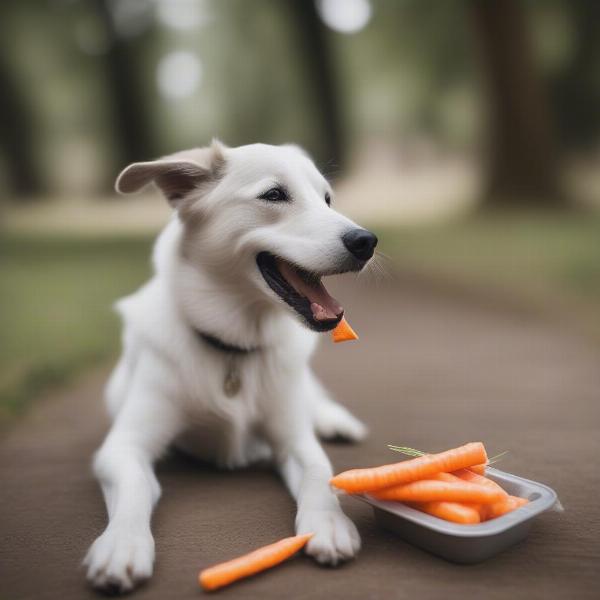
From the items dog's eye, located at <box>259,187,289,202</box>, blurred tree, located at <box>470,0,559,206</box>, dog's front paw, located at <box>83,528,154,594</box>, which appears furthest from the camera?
blurred tree, located at <box>470,0,559,206</box>

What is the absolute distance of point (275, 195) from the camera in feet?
8.61

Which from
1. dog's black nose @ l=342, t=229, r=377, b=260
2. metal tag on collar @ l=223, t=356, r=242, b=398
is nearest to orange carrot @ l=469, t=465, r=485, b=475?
dog's black nose @ l=342, t=229, r=377, b=260

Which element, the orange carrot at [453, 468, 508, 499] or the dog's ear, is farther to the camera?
the dog's ear

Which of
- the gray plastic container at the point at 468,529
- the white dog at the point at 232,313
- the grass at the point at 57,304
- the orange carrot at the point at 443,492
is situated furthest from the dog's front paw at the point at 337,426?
the grass at the point at 57,304

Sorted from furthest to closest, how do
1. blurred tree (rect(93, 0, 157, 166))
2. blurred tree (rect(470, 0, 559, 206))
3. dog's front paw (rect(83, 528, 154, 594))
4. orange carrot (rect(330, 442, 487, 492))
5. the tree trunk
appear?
blurred tree (rect(93, 0, 157, 166)), the tree trunk, blurred tree (rect(470, 0, 559, 206)), orange carrot (rect(330, 442, 487, 492)), dog's front paw (rect(83, 528, 154, 594))

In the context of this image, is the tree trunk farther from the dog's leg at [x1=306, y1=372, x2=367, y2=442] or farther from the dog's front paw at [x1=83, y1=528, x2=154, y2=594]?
the dog's front paw at [x1=83, y1=528, x2=154, y2=594]

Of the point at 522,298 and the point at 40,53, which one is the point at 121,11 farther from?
the point at 522,298

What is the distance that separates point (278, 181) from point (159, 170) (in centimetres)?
49

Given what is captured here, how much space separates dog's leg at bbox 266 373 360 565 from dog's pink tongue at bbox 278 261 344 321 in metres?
0.47

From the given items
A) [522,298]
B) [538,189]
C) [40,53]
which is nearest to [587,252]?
[522,298]

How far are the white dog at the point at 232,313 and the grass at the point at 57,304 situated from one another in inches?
64.4

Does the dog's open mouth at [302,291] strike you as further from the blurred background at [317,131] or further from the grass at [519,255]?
the grass at [519,255]

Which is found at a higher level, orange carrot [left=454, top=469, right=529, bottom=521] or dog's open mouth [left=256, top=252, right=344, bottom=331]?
dog's open mouth [left=256, top=252, right=344, bottom=331]

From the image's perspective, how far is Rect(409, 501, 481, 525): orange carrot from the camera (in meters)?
2.02
